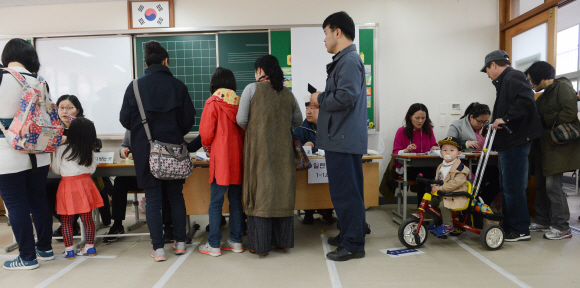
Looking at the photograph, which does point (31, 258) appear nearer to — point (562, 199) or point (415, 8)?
point (562, 199)

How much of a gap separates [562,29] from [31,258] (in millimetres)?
8092

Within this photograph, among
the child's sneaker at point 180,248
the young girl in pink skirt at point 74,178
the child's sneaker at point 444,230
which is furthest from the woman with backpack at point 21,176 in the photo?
the child's sneaker at point 444,230

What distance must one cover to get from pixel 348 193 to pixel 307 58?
93.5 inches

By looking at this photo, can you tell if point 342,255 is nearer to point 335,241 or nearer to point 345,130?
point 335,241

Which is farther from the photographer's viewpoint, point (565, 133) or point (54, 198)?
point (54, 198)

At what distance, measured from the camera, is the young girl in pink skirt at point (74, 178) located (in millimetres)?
2203

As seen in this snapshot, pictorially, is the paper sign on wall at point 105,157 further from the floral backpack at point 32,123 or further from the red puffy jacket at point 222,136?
the red puffy jacket at point 222,136

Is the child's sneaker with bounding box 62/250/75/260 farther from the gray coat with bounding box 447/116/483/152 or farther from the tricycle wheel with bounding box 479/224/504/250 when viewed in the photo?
the gray coat with bounding box 447/116/483/152

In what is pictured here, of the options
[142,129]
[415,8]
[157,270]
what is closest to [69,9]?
[142,129]

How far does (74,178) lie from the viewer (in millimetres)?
2242

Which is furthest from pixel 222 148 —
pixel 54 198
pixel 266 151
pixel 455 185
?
pixel 455 185

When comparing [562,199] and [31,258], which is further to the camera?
[562,199]

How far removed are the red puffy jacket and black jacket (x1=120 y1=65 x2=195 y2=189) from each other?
213mm

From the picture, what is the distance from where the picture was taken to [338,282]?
1.79m
